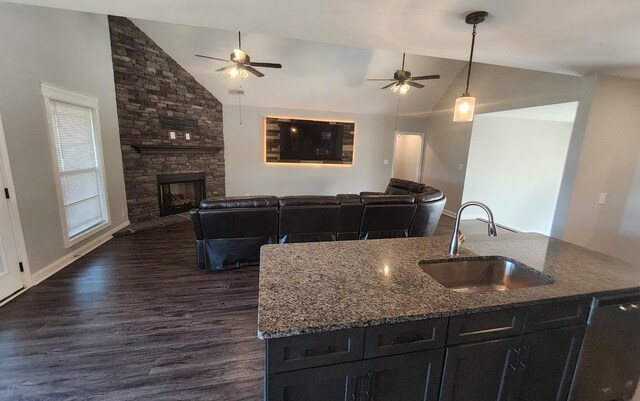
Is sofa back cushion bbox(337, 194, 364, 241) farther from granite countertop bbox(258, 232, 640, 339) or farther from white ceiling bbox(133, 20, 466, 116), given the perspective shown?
white ceiling bbox(133, 20, 466, 116)

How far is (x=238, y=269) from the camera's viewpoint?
3410mm

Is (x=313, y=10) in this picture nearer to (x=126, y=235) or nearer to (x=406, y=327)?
(x=406, y=327)

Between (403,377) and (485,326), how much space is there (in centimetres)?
44

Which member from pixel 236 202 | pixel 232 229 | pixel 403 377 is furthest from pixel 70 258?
pixel 403 377

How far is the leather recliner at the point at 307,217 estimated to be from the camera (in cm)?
330

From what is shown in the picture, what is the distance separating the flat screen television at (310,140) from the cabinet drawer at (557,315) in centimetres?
625

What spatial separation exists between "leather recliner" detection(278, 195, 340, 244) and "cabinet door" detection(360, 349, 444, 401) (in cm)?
232

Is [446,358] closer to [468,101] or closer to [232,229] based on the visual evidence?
[468,101]

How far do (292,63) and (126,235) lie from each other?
4419mm

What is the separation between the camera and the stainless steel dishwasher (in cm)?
139

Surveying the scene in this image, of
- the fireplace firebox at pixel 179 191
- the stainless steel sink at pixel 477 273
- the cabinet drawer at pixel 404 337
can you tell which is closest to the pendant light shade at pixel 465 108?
the stainless steel sink at pixel 477 273

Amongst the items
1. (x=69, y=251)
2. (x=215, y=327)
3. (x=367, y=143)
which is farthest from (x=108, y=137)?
(x=367, y=143)

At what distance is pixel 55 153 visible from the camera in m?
3.25

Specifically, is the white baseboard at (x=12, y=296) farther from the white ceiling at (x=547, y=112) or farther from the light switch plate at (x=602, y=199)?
the white ceiling at (x=547, y=112)
